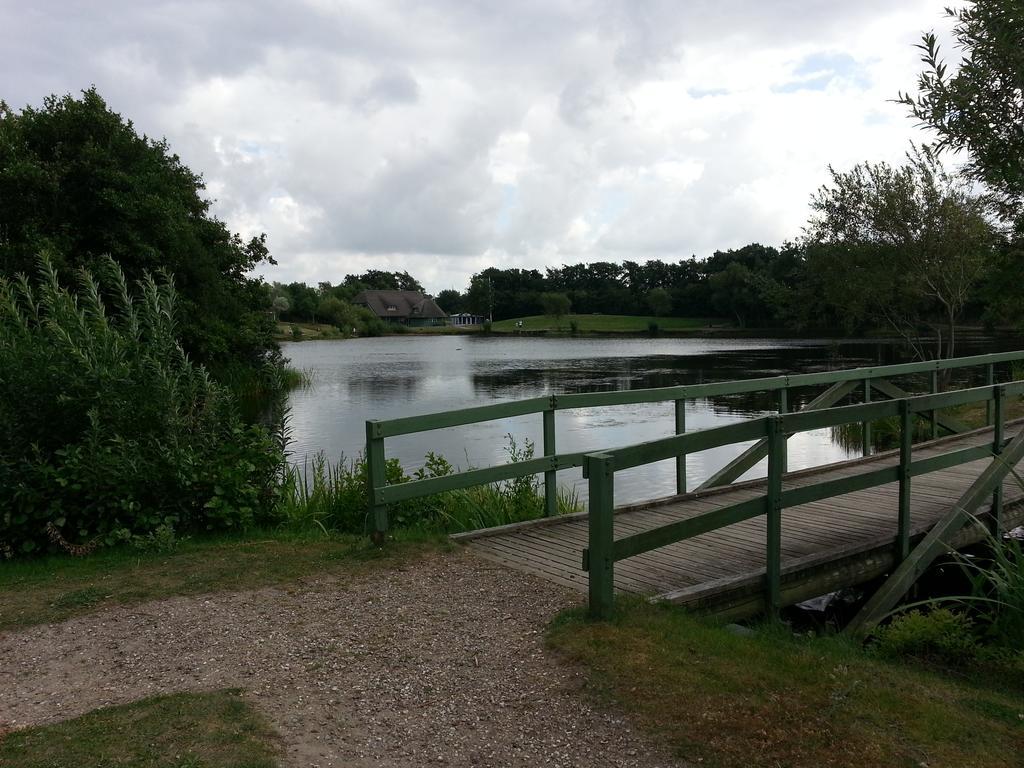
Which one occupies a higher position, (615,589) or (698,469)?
(615,589)

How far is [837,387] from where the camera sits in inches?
440

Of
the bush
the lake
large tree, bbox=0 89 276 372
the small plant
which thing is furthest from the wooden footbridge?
large tree, bbox=0 89 276 372

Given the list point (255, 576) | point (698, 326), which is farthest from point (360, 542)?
point (698, 326)

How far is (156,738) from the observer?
12.0 feet

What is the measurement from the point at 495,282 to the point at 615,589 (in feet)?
491

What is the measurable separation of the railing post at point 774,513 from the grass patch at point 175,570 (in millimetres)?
2632

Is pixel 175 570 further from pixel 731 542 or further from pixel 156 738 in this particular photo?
pixel 731 542

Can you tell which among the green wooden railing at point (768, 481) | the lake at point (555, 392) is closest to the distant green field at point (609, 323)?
the lake at point (555, 392)

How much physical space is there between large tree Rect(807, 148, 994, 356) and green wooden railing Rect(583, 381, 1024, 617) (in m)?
16.9

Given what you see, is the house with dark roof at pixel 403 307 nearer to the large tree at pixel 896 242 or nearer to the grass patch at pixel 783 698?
the large tree at pixel 896 242

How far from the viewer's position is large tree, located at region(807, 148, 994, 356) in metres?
22.5

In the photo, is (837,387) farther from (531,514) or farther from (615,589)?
(615,589)

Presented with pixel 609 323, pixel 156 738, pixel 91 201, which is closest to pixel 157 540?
pixel 156 738

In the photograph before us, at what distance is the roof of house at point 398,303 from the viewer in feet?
473
